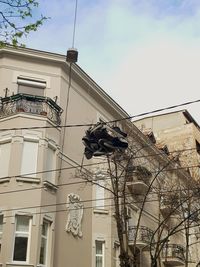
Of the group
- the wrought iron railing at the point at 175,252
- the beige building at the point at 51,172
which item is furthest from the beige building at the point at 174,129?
the beige building at the point at 51,172

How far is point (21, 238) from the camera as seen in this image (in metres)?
18.0

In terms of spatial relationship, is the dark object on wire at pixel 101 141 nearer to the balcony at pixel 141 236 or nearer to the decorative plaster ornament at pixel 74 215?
the decorative plaster ornament at pixel 74 215

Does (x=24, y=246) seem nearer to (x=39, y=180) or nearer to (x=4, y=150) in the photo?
(x=39, y=180)

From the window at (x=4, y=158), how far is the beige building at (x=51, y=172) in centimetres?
2

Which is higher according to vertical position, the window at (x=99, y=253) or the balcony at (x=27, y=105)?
the balcony at (x=27, y=105)

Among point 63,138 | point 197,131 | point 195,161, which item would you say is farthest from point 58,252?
point 197,131

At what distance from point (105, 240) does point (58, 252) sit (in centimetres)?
344

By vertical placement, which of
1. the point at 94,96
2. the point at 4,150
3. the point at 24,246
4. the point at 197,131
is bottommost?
the point at 24,246

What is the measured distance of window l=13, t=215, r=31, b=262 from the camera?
17625 mm

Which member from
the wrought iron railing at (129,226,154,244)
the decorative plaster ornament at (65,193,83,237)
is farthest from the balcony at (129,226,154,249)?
the decorative plaster ornament at (65,193,83,237)

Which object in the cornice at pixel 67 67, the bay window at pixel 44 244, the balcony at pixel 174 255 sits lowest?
the bay window at pixel 44 244

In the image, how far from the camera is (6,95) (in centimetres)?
2092

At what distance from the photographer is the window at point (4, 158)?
19.2m

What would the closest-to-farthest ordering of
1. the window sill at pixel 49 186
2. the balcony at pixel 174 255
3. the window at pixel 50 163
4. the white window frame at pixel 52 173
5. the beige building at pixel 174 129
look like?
the window sill at pixel 49 186 → the white window frame at pixel 52 173 → the window at pixel 50 163 → the balcony at pixel 174 255 → the beige building at pixel 174 129
